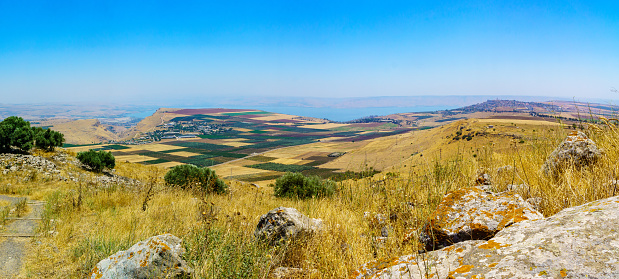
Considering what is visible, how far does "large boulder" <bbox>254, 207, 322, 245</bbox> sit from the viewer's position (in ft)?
13.9

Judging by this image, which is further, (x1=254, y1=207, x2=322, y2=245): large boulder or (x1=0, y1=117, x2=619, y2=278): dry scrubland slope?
(x1=254, y1=207, x2=322, y2=245): large boulder

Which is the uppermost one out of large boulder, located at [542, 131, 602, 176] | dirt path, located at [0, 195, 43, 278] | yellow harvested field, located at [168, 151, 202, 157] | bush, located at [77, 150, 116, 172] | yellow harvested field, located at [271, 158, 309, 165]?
large boulder, located at [542, 131, 602, 176]

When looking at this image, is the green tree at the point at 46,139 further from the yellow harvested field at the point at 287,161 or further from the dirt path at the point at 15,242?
the yellow harvested field at the point at 287,161

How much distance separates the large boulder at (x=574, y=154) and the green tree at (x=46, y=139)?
27.2 metres

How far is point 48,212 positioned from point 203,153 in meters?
110

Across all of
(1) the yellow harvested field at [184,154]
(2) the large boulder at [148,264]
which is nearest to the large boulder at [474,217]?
(2) the large boulder at [148,264]

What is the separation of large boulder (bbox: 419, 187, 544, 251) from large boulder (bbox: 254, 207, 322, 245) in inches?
69.7

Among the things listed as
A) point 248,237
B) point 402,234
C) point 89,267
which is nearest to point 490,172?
point 402,234

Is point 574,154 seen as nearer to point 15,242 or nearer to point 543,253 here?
point 543,253

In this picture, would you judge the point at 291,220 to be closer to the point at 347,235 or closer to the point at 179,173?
the point at 347,235

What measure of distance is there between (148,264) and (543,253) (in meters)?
3.67

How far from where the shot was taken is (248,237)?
440cm

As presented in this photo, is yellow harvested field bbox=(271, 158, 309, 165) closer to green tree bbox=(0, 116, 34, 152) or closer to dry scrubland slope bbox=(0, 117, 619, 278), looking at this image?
green tree bbox=(0, 116, 34, 152)

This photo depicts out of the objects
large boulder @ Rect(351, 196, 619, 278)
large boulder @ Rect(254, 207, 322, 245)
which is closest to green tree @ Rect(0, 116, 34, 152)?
large boulder @ Rect(254, 207, 322, 245)
